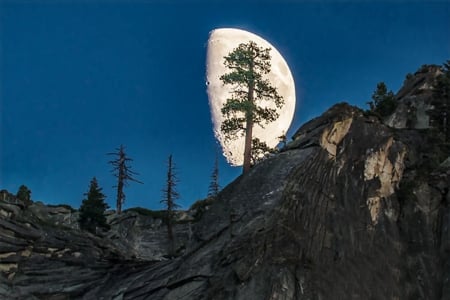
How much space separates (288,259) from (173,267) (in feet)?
25.3

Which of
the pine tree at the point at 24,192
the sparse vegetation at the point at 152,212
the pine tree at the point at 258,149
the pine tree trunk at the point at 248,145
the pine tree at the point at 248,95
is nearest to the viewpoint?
the pine tree trunk at the point at 248,145

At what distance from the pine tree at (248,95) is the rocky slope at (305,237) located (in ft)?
20.2

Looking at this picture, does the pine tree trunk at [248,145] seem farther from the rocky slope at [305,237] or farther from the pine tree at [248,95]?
the rocky slope at [305,237]

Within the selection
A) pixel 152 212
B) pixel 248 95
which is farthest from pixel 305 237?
pixel 152 212

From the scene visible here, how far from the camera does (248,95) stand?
4544cm

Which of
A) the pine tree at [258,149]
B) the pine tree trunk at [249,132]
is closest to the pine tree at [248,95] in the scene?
the pine tree trunk at [249,132]

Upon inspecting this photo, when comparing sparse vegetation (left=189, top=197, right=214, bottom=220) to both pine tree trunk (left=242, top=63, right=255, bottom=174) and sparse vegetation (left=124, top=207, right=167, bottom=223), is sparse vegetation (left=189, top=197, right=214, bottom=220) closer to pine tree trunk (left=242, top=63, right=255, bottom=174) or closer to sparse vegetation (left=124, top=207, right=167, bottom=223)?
sparse vegetation (left=124, top=207, right=167, bottom=223)

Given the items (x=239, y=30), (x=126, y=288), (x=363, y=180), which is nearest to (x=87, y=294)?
(x=126, y=288)

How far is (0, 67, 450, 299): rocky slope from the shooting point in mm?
29469

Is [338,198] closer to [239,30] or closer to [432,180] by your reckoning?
[432,180]

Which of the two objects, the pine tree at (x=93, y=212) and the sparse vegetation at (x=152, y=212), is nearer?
the pine tree at (x=93, y=212)

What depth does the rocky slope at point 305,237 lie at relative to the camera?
29469mm

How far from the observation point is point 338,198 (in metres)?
33.9

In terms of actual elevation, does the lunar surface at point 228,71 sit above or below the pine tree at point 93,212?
above
